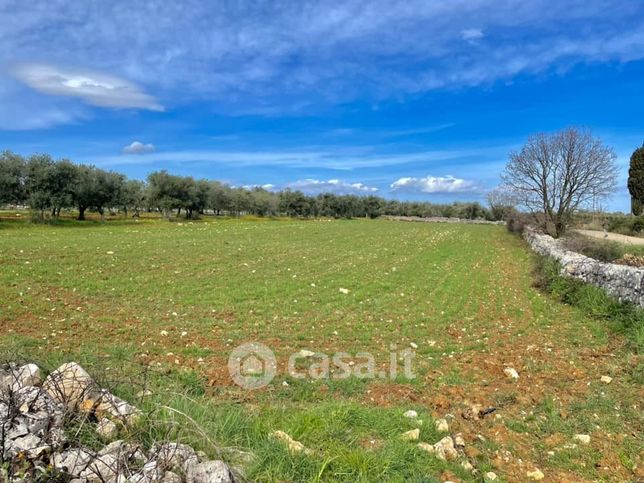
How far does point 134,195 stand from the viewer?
68.7 m

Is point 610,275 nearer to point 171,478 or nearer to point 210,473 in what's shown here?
point 210,473

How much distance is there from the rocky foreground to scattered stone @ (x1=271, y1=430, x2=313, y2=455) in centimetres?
81

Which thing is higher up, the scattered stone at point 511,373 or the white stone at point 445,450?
the white stone at point 445,450

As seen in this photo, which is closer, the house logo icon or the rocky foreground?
the rocky foreground

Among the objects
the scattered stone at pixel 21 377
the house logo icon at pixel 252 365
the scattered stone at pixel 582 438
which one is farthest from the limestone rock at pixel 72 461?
the scattered stone at pixel 582 438

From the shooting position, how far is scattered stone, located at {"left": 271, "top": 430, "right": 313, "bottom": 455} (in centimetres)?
396

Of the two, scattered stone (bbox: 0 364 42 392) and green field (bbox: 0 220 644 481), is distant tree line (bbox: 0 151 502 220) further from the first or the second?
scattered stone (bbox: 0 364 42 392)

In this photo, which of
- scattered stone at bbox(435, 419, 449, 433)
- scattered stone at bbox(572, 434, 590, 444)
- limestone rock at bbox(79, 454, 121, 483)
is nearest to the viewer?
limestone rock at bbox(79, 454, 121, 483)

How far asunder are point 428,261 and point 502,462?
17.4m

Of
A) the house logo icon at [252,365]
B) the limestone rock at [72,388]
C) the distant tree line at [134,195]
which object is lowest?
the house logo icon at [252,365]

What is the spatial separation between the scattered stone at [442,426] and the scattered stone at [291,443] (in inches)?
71.6

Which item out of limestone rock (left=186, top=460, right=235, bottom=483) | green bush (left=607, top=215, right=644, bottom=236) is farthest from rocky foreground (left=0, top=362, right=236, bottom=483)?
green bush (left=607, top=215, right=644, bottom=236)

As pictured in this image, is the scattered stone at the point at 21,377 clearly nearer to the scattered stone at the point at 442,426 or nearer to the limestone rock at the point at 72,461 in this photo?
the limestone rock at the point at 72,461

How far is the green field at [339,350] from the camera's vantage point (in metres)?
4.31
